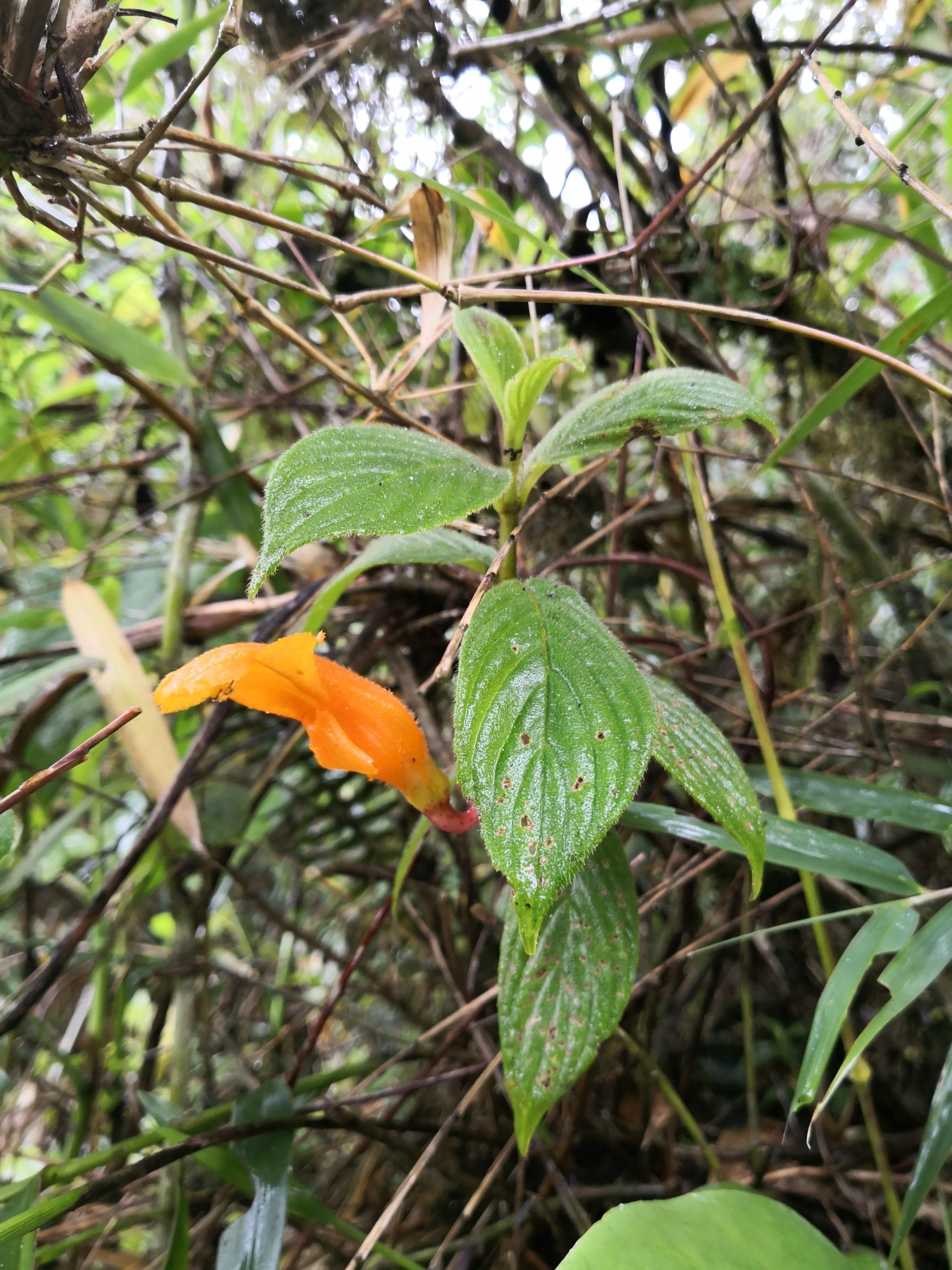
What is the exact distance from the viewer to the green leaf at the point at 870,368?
728mm

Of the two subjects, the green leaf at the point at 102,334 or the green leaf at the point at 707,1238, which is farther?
the green leaf at the point at 102,334

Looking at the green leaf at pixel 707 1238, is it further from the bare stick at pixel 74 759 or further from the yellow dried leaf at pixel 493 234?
the yellow dried leaf at pixel 493 234

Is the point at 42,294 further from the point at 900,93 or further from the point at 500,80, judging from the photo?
the point at 900,93

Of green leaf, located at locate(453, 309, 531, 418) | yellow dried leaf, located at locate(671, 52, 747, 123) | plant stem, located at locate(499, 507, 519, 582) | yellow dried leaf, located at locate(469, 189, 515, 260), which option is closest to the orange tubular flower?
plant stem, located at locate(499, 507, 519, 582)

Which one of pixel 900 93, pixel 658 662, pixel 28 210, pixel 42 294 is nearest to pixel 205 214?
pixel 42 294

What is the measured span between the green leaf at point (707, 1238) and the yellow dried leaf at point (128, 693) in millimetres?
520

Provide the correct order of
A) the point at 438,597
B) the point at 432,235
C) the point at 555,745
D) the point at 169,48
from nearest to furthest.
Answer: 1. the point at 555,745
2. the point at 432,235
3. the point at 169,48
4. the point at 438,597

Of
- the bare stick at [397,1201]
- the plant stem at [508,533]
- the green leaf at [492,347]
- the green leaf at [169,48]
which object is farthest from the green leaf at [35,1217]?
the green leaf at [169,48]

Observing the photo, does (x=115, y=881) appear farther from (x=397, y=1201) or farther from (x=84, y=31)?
(x=84, y=31)

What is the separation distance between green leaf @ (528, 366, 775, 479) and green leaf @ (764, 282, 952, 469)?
0.88ft

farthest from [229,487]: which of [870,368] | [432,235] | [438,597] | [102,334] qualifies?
[870,368]

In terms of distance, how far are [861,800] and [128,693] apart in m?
0.81

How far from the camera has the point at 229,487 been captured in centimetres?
114

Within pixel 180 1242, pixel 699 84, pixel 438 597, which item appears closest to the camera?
pixel 180 1242
